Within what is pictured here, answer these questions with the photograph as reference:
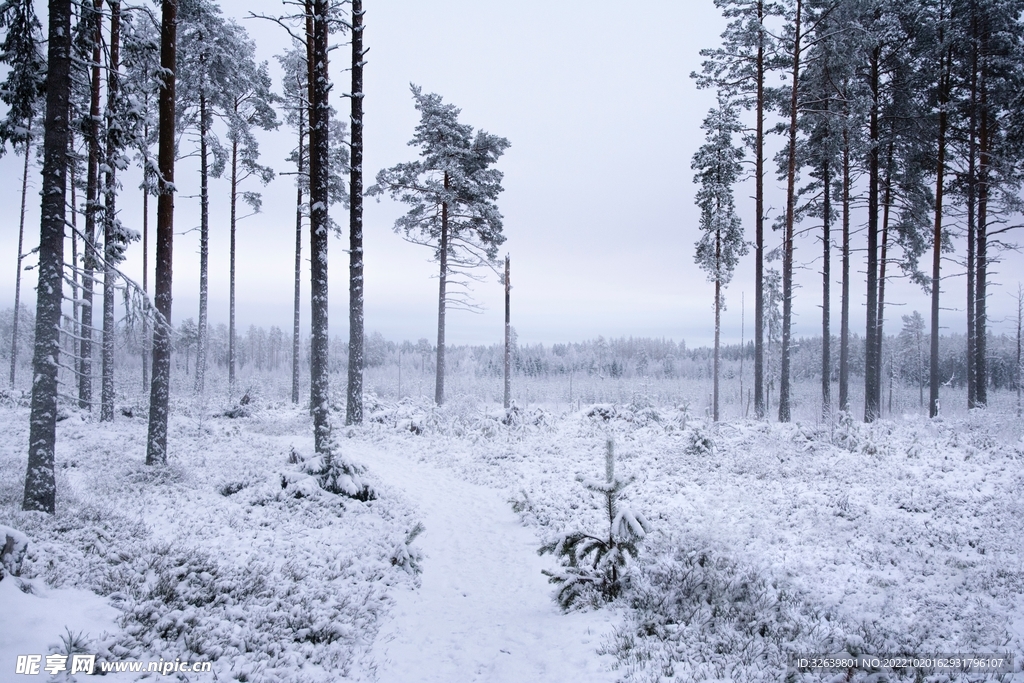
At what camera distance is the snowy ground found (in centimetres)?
464

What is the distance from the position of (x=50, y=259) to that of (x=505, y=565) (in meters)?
8.52

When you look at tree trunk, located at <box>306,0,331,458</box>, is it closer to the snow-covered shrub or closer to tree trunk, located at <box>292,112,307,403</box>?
the snow-covered shrub

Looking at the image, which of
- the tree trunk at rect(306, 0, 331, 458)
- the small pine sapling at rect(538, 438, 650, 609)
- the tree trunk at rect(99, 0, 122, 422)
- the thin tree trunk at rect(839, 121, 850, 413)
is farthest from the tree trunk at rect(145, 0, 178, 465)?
the thin tree trunk at rect(839, 121, 850, 413)

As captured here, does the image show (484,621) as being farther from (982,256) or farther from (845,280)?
(982,256)

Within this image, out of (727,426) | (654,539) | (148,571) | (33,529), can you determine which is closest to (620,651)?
(654,539)

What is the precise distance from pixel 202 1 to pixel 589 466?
1935cm

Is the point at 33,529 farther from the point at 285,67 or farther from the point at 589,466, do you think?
the point at 285,67

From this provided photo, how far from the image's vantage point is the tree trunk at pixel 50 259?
6859 millimetres

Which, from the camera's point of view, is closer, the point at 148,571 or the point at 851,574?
the point at 148,571

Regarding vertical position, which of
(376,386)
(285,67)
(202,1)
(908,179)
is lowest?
(376,386)

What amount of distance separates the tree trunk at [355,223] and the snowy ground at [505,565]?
373cm

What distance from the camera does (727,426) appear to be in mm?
16234

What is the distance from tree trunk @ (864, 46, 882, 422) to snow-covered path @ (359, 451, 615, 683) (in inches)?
616

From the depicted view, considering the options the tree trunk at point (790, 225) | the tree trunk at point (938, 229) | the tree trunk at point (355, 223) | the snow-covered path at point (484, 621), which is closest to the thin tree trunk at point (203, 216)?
the tree trunk at point (355, 223)
